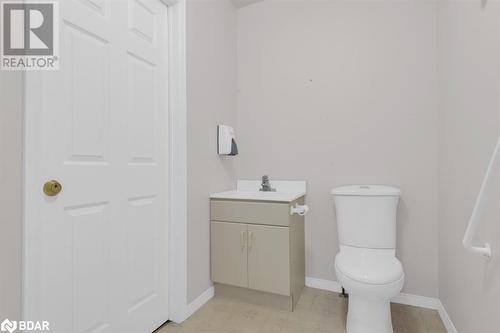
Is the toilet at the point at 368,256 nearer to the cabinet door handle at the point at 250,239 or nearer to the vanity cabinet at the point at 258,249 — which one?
the vanity cabinet at the point at 258,249

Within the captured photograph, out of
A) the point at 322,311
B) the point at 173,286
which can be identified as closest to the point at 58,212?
the point at 173,286

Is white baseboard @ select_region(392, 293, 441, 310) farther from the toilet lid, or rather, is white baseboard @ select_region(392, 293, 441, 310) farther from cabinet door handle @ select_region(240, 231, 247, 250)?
cabinet door handle @ select_region(240, 231, 247, 250)

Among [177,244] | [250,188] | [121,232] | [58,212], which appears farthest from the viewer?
[250,188]

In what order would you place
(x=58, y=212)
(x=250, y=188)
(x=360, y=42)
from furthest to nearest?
(x=250, y=188) < (x=360, y=42) < (x=58, y=212)

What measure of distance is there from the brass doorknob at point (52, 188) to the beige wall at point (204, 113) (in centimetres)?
79

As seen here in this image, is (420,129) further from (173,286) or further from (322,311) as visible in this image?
(173,286)

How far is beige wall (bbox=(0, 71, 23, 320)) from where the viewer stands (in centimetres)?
88

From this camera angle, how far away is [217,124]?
6.97ft

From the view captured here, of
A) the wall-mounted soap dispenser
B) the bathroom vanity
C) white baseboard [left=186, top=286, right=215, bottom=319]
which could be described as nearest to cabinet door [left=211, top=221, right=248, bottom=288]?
the bathroom vanity

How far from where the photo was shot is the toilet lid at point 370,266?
1.34 meters

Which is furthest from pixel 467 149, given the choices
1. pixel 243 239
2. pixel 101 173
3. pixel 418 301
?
pixel 101 173

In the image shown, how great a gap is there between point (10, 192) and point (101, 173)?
0.37 metres

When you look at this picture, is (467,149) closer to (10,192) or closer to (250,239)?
(250,239)

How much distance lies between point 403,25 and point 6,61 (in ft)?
7.58
